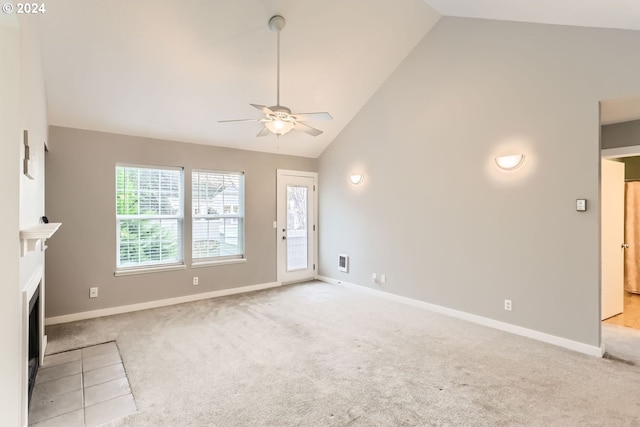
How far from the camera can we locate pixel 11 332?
1.73 meters

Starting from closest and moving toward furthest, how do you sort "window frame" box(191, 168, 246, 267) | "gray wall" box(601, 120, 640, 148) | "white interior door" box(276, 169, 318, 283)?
"gray wall" box(601, 120, 640, 148) → "window frame" box(191, 168, 246, 267) → "white interior door" box(276, 169, 318, 283)

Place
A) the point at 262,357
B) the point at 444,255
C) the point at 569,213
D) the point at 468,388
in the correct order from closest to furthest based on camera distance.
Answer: the point at 468,388
the point at 262,357
the point at 569,213
the point at 444,255

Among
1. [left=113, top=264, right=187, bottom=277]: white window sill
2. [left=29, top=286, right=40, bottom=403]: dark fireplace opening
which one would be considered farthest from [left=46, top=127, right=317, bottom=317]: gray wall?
[left=29, top=286, right=40, bottom=403]: dark fireplace opening

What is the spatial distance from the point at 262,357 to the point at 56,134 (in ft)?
11.9

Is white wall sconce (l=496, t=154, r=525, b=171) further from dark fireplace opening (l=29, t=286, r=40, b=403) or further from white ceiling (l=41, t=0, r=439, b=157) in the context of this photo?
dark fireplace opening (l=29, t=286, r=40, b=403)

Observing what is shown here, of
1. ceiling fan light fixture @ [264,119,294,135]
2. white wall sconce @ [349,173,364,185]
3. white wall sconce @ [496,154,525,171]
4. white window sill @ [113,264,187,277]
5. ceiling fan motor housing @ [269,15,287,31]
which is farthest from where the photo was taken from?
white wall sconce @ [349,173,364,185]

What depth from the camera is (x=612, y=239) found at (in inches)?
164

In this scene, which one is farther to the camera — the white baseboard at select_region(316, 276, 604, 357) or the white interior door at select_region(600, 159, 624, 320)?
the white interior door at select_region(600, 159, 624, 320)

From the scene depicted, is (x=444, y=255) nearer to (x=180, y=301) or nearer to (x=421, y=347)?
(x=421, y=347)

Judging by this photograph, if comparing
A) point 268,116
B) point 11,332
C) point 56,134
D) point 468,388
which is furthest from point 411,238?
point 56,134

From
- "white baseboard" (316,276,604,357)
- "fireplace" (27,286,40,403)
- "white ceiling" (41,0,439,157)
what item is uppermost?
"white ceiling" (41,0,439,157)

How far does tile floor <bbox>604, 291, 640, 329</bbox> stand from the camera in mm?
3986

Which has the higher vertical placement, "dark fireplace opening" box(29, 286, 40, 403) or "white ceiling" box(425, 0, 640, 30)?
"white ceiling" box(425, 0, 640, 30)

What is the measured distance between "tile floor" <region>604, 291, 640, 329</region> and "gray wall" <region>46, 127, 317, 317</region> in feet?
18.0
